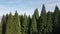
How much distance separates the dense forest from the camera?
7119cm

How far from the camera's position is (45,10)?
8756 centimetres

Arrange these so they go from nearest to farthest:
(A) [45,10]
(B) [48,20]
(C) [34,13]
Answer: (B) [48,20], (A) [45,10], (C) [34,13]

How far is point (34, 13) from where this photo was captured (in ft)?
307

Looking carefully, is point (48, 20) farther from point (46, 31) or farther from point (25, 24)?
point (25, 24)

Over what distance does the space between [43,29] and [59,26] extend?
9406mm

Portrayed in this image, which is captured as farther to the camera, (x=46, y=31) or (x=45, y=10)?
(x=45, y=10)

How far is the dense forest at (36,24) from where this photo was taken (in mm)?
71188

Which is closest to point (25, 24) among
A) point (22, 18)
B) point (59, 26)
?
point (22, 18)

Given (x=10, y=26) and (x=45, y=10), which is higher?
(x=45, y=10)

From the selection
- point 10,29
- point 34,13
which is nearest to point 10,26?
point 10,29

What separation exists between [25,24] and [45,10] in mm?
9568

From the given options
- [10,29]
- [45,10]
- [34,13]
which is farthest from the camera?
[34,13]

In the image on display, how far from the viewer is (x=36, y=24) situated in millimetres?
87750

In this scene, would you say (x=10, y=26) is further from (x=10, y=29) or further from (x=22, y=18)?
(x=22, y=18)
